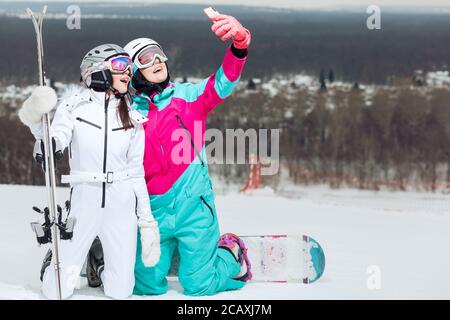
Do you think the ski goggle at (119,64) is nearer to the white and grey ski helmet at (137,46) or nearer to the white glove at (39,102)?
the white and grey ski helmet at (137,46)

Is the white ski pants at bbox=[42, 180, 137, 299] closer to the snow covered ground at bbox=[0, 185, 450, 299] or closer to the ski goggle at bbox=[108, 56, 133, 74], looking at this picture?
the snow covered ground at bbox=[0, 185, 450, 299]

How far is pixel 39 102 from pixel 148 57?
67cm

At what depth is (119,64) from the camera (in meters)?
4.66

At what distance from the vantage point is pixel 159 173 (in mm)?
4801

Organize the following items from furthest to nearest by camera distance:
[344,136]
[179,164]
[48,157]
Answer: [344,136] → [179,164] → [48,157]

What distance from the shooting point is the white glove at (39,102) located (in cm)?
434

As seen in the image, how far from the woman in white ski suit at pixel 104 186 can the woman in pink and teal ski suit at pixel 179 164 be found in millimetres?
128

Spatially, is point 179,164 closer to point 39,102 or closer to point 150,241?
point 150,241

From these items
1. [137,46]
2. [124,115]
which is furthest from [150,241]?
[137,46]

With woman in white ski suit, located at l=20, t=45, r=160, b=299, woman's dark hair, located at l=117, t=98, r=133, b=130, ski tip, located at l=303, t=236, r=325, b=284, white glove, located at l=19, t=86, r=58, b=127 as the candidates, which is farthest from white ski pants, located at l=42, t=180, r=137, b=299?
ski tip, located at l=303, t=236, r=325, b=284

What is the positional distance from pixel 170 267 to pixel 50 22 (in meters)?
12.2

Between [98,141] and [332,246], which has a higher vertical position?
[98,141]

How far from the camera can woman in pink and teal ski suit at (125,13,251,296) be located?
4.78 meters

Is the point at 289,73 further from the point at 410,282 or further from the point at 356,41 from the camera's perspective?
the point at 410,282
